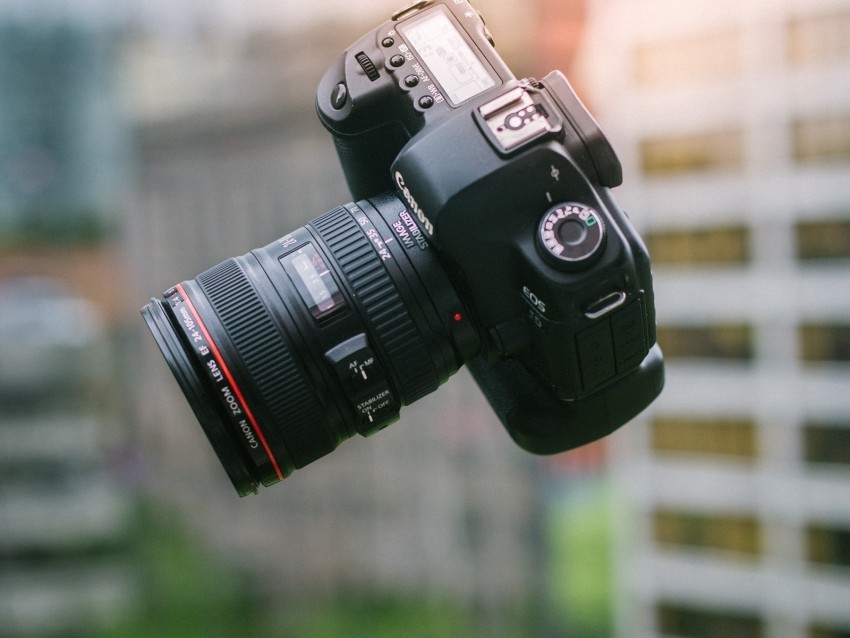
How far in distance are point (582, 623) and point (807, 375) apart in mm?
3653

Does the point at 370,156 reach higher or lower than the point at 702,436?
higher

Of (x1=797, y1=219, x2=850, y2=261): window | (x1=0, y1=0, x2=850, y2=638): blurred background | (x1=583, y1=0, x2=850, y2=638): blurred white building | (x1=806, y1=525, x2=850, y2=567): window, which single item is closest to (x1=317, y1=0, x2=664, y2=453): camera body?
(x1=0, y1=0, x2=850, y2=638): blurred background

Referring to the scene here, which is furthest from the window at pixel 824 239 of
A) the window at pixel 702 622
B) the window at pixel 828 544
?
the window at pixel 702 622

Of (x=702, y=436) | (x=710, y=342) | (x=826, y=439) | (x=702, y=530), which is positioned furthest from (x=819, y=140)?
(x=702, y=530)

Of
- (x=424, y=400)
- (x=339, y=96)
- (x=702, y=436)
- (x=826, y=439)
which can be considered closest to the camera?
(x=339, y=96)

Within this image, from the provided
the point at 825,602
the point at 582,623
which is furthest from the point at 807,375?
the point at 582,623

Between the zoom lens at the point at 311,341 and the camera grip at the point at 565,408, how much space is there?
0.24 ft

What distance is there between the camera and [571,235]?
643mm

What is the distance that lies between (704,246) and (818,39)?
2.36 metres

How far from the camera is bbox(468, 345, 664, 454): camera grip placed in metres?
0.74

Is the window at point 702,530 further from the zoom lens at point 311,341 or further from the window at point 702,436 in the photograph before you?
the zoom lens at point 311,341

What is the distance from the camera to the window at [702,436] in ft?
35.1

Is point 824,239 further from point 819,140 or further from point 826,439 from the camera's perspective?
point 826,439

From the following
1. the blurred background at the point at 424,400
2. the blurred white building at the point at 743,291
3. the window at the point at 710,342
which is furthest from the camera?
the window at the point at 710,342
